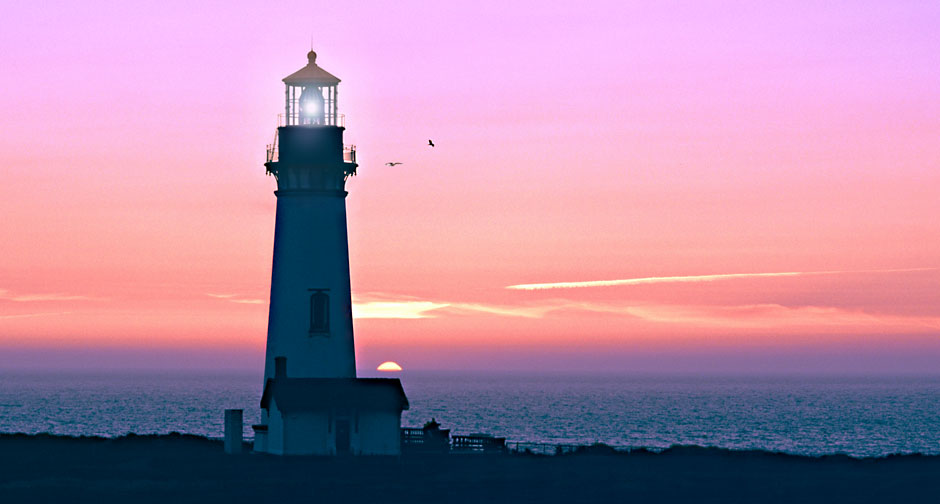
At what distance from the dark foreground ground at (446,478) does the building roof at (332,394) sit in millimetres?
2135

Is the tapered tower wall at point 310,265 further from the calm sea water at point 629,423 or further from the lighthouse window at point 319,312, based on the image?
the calm sea water at point 629,423

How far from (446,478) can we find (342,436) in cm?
857

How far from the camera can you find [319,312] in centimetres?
5331

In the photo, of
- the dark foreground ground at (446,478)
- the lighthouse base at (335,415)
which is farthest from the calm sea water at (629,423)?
the lighthouse base at (335,415)

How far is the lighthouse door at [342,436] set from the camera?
52.5m

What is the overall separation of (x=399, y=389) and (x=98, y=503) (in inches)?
658

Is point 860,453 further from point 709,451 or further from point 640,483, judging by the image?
point 640,483

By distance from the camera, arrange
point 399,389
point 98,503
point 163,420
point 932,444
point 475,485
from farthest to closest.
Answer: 1. point 163,420
2. point 932,444
3. point 399,389
4. point 475,485
5. point 98,503

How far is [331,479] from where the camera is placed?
44125mm

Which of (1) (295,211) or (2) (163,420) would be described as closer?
(1) (295,211)

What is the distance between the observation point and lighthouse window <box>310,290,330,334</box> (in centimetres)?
5325

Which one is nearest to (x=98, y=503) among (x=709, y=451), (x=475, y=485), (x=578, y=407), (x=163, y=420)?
(x=475, y=485)

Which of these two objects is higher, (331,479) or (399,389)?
(399,389)

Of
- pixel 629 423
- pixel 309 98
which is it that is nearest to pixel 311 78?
pixel 309 98
